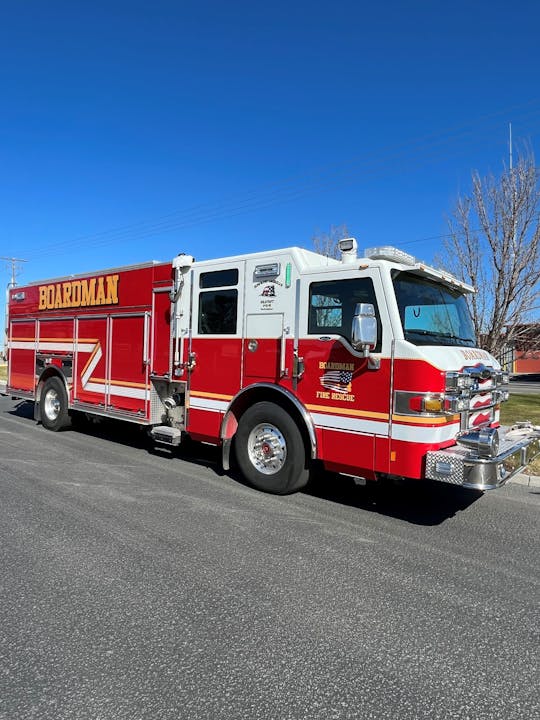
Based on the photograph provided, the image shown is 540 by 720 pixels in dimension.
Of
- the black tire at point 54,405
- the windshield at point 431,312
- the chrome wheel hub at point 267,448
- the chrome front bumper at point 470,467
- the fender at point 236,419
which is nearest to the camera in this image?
the chrome front bumper at point 470,467

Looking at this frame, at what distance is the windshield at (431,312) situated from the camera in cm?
513

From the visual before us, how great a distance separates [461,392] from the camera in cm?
496

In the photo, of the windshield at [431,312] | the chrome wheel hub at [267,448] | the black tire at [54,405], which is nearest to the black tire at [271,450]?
the chrome wheel hub at [267,448]

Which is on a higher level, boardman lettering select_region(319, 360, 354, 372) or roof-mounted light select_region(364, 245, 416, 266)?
roof-mounted light select_region(364, 245, 416, 266)

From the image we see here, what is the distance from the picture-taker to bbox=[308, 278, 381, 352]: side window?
17.2 ft

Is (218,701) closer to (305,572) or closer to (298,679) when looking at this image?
(298,679)

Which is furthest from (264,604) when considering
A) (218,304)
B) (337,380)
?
(218,304)

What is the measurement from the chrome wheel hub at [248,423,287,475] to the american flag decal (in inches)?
32.8

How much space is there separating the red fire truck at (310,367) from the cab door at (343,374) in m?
0.01

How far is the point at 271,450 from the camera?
587 cm

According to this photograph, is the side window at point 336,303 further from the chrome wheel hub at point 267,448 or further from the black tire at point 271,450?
the chrome wheel hub at point 267,448

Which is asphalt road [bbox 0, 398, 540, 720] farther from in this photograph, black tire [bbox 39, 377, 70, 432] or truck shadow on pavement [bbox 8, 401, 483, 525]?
black tire [bbox 39, 377, 70, 432]

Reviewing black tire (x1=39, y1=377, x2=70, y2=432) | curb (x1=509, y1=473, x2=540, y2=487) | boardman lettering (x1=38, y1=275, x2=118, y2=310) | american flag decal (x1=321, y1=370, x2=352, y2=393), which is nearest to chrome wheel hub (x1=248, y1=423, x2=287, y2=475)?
american flag decal (x1=321, y1=370, x2=352, y2=393)

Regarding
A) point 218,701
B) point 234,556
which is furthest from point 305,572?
point 218,701
